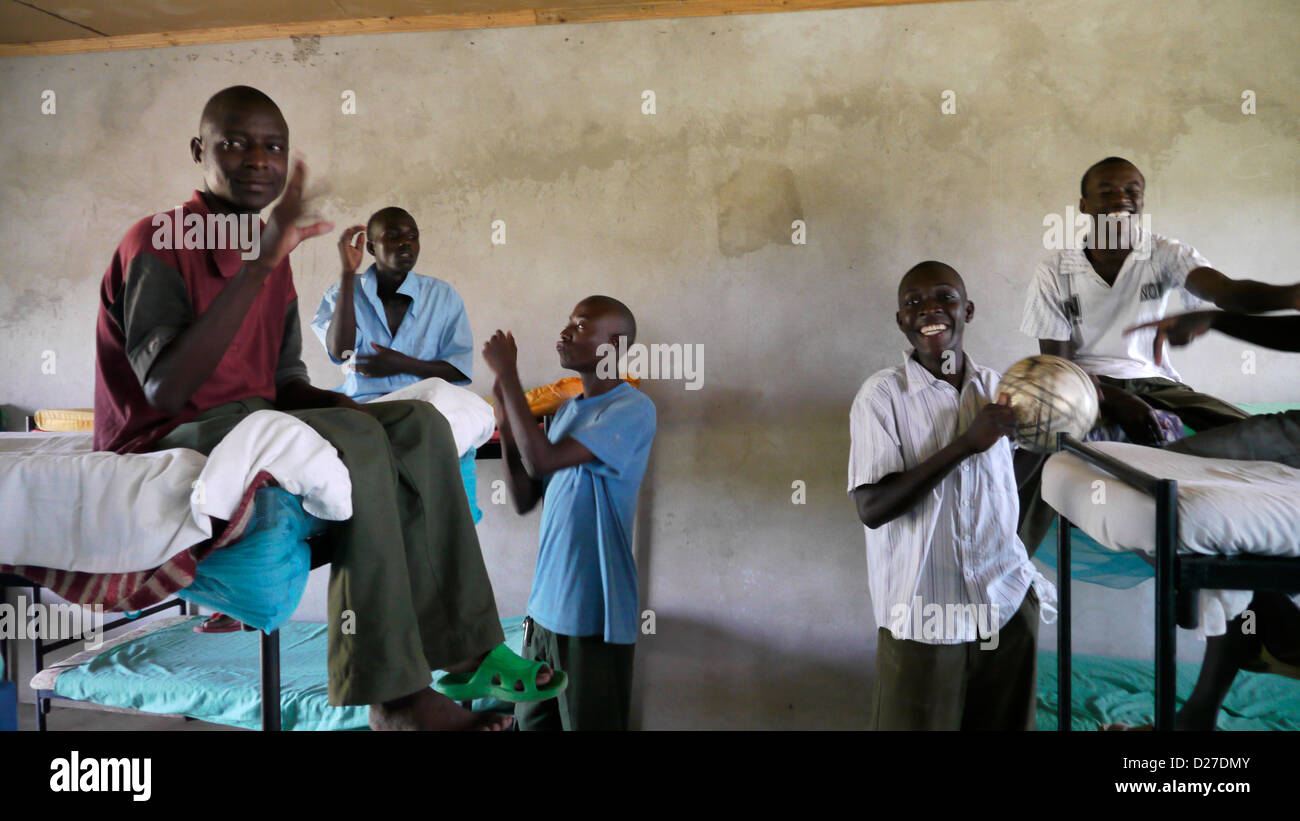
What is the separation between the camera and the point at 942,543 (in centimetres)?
261

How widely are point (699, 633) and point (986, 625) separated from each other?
6.32 ft

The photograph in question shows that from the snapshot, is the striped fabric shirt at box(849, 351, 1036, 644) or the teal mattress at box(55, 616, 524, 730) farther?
the teal mattress at box(55, 616, 524, 730)

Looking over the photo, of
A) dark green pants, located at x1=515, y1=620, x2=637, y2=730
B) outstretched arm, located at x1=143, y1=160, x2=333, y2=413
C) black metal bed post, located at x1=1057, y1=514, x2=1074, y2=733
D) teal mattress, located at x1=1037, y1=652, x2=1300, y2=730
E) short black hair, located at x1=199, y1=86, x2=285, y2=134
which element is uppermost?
short black hair, located at x1=199, y1=86, x2=285, y2=134

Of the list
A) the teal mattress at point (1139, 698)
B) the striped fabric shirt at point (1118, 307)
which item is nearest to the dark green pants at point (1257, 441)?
the striped fabric shirt at point (1118, 307)

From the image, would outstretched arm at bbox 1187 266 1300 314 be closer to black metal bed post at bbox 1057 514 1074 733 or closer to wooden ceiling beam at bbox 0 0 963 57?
black metal bed post at bbox 1057 514 1074 733

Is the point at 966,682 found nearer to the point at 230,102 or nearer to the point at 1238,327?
the point at 1238,327

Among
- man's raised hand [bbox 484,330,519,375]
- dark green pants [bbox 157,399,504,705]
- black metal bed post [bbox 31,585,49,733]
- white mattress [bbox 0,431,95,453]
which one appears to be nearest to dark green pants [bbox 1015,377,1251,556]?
man's raised hand [bbox 484,330,519,375]

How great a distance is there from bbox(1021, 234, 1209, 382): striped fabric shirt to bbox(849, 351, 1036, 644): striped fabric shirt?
0.86 meters

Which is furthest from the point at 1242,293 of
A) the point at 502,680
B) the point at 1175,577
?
the point at 502,680

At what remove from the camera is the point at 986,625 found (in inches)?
99.5

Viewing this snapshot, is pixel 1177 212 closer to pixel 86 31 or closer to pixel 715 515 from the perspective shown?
pixel 715 515

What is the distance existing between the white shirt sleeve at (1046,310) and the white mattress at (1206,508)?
4.35 feet

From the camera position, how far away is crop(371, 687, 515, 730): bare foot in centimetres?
161

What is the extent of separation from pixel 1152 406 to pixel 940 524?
1.10 metres
